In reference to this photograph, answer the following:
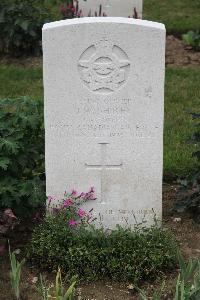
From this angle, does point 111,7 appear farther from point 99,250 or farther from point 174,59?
point 99,250

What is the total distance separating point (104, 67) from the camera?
4398 mm

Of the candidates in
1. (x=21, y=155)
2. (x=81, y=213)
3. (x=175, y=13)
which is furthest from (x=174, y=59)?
(x=81, y=213)

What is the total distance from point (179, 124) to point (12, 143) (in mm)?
2776

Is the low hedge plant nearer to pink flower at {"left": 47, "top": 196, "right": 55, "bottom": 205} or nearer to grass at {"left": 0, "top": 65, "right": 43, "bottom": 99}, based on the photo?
pink flower at {"left": 47, "top": 196, "right": 55, "bottom": 205}

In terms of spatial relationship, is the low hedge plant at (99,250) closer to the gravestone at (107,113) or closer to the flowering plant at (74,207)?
the flowering plant at (74,207)

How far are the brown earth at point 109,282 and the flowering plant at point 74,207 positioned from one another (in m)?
0.37

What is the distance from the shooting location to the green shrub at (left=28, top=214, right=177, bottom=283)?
14.4 ft

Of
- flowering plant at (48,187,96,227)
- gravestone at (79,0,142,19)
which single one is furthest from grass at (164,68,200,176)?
gravestone at (79,0,142,19)

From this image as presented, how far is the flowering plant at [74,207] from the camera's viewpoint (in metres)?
4.56

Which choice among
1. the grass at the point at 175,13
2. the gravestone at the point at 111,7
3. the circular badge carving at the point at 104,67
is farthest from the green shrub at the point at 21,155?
the grass at the point at 175,13

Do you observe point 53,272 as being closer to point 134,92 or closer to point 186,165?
point 134,92

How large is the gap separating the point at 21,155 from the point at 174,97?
3.33m

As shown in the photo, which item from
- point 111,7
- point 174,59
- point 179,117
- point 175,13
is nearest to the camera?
point 179,117

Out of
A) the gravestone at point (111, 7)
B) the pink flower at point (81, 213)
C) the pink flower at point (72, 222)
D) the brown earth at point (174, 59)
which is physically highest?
the gravestone at point (111, 7)
